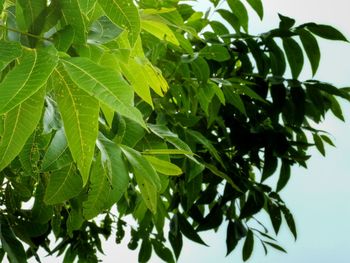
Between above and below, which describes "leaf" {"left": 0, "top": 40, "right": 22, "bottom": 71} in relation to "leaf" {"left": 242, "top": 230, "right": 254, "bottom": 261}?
above

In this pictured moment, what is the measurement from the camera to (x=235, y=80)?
1.65 m

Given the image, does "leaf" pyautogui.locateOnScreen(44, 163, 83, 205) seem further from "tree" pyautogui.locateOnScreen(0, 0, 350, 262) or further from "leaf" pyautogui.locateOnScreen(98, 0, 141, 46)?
"leaf" pyautogui.locateOnScreen(98, 0, 141, 46)

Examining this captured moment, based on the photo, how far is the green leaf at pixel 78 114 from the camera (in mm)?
660

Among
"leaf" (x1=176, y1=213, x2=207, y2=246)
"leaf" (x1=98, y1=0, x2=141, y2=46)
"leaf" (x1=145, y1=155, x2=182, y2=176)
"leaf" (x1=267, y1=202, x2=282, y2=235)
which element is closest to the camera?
"leaf" (x1=98, y1=0, x2=141, y2=46)

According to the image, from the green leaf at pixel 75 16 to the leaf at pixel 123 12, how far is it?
0.10 feet

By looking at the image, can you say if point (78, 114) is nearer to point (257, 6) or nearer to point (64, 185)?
point (64, 185)

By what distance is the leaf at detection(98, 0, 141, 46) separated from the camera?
28.5 inches

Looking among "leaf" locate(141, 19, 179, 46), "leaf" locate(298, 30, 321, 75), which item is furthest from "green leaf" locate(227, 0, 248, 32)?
"leaf" locate(141, 19, 179, 46)

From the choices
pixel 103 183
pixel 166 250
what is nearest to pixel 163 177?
pixel 103 183

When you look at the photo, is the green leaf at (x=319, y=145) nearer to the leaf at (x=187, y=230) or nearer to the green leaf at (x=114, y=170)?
the leaf at (x=187, y=230)

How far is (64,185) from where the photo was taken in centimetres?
95

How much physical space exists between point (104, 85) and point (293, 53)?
1.09m

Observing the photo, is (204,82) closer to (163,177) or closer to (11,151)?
(163,177)

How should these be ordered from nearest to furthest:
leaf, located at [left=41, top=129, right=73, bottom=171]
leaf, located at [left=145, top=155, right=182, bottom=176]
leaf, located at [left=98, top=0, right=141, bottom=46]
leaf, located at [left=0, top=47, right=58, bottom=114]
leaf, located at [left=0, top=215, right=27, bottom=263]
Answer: leaf, located at [left=0, top=47, right=58, bottom=114] → leaf, located at [left=98, top=0, right=141, bottom=46] → leaf, located at [left=41, top=129, right=73, bottom=171] → leaf, located at [left=145, top=155, right=182, bottom=176] → leaf, located at [left=0, top=215, right=27, bottom=263]
